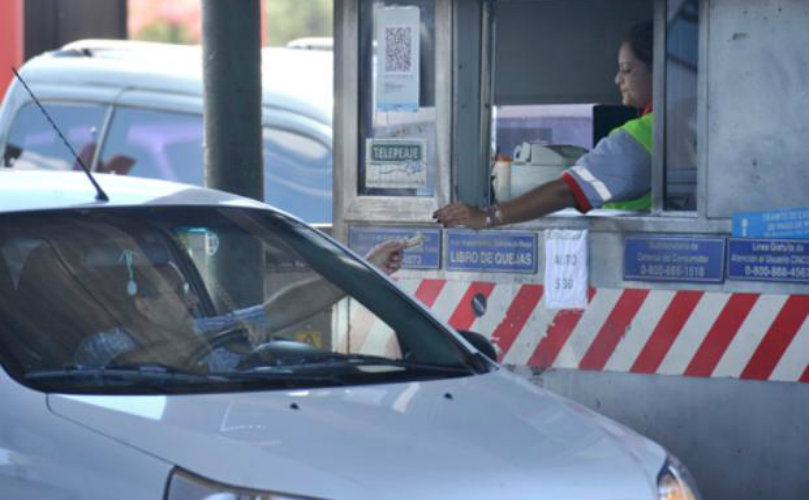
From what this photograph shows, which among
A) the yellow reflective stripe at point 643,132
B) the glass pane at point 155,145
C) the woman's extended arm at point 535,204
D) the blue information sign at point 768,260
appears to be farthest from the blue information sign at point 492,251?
the glass pane at point 155,145

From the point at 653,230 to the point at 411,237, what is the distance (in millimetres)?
966

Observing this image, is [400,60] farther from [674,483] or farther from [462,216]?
[674,483]

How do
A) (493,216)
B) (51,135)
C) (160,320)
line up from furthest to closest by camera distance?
1. (51,135)
2. (493,216)
3. (160,320)

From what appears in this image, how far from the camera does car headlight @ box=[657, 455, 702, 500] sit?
4402 mm

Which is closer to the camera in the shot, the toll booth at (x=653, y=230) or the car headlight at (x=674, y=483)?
the car headlight at (x=674, y=483)

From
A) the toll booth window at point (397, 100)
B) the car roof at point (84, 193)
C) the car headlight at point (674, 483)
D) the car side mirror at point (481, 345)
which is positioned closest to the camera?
the car headlight at point (674, 483)

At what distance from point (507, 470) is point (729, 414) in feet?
9.06

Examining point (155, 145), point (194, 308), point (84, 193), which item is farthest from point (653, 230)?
point (155, 145)

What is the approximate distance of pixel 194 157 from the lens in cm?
1020

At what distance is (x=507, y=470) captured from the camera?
414 cm

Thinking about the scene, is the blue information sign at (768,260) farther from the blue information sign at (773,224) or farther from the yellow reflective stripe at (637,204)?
the yellow reflective stripe at (637,204)

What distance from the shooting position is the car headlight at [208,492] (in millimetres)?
3908

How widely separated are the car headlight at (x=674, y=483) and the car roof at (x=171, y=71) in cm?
555

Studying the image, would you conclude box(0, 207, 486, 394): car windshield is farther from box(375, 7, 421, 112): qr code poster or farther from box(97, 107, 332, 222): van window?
box(97, 107, 332, 222): van window
